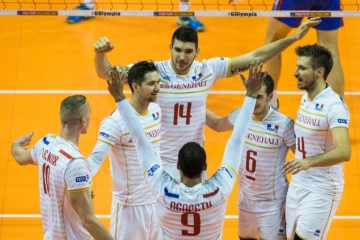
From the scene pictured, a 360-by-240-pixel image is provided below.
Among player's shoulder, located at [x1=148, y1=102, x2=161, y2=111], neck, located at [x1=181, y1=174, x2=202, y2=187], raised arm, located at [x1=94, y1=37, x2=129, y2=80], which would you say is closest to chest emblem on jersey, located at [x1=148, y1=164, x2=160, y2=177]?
neck, located at [x1=181, y1=174, x2=202, y2=187]

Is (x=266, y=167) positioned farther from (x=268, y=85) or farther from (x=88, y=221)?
(x=88, y=221)

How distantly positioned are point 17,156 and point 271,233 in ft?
8.77

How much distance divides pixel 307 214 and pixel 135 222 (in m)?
1.72

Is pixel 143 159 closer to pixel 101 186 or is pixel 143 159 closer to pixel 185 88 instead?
pixel 185 88

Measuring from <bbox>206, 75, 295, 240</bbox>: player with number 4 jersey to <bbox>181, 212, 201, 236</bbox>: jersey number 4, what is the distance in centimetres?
178

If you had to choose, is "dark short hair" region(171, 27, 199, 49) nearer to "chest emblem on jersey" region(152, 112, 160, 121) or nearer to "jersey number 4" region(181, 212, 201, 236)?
"chest emblem on jersey" region(152, 112, 160, 121)

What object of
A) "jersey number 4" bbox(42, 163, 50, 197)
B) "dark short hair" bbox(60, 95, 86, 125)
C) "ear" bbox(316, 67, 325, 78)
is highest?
"ear" bbox(316, 67, 325, 78)

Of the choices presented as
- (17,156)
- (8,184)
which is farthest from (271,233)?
(8,184)

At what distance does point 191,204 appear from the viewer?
6.13 meters

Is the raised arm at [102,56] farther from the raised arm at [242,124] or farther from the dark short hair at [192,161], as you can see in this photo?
the dark short hair at [192,161]

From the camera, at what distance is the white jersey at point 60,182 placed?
21.5ft

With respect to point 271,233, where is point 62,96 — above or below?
above

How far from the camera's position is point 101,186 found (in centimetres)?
1043

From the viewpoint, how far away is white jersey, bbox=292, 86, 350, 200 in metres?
7.55
